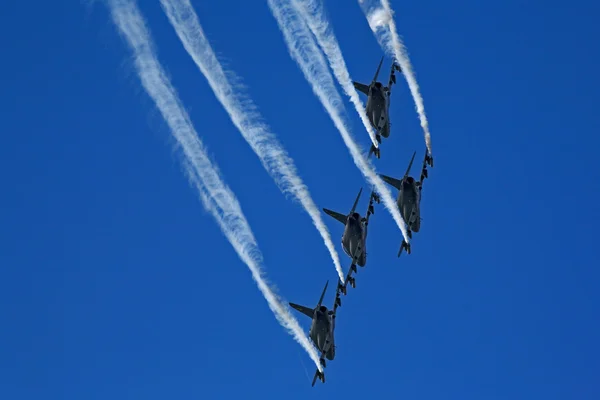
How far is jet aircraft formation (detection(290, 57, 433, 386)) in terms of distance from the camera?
52.0 m

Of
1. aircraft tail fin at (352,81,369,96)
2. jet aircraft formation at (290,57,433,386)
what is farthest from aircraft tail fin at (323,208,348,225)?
aircraft tail fin at (352,81,369,96)

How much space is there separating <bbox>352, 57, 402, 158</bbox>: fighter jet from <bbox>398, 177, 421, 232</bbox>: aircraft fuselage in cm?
212

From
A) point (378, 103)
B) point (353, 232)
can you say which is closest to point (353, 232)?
point (353, 232)

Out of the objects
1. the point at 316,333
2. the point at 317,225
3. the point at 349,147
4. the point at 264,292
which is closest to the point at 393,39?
the point at 349,147

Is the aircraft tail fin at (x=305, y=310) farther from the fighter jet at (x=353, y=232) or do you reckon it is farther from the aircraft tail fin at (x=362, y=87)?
the aircraft tail fin at (x=362, y=87)

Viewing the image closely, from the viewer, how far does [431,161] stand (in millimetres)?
55750

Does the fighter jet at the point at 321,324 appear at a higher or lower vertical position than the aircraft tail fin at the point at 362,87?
lower

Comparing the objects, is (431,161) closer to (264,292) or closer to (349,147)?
(349,147)

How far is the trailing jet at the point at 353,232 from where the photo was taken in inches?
2051

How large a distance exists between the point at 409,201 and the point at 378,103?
5.19 m

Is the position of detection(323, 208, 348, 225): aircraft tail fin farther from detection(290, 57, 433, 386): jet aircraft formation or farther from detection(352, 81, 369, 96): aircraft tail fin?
detection(352, 81, 369, 96): aircraft tail fin

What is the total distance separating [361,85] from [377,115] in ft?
5.27

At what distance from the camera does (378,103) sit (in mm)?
51906

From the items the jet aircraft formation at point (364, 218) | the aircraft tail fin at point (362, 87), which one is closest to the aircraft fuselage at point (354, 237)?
the jet aircraft formation at point (364, 218)
